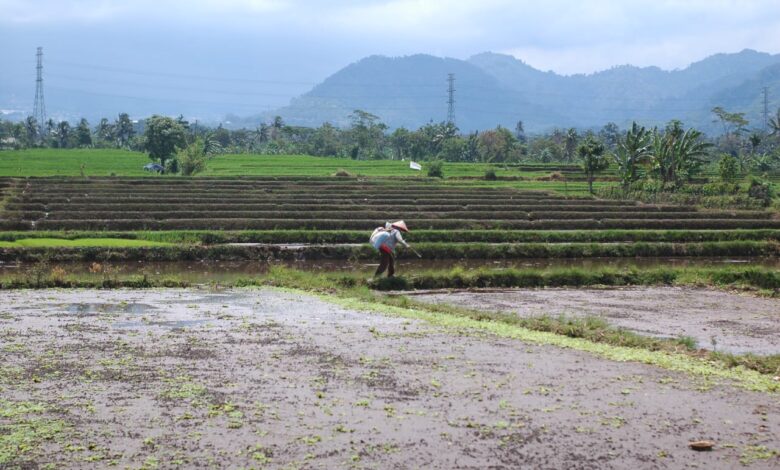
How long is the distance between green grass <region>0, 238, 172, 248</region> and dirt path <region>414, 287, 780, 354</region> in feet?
52.6

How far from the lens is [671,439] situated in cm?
842

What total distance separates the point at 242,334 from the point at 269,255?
19.5 meters

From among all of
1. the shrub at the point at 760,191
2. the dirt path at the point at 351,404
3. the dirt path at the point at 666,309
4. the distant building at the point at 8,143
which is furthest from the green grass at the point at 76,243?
the distant building at the point at 8,143

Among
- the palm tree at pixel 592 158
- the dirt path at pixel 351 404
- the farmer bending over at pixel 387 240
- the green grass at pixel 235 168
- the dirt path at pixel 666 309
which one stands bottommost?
the dirt path at pixel 666 309

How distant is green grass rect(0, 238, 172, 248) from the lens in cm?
3225

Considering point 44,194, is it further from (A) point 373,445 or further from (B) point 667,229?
(A) point 373,445

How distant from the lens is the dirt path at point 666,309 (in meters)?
15.0

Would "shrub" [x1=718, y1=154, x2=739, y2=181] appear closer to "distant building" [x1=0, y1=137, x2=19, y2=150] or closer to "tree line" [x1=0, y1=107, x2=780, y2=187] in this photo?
"tree line" [x1=0, y1=107, x2=780, y2=187]

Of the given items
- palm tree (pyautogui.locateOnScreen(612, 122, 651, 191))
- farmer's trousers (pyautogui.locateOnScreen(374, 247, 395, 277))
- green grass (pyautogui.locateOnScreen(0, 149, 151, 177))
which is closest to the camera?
farmer's trousers (pyautogui.locateOnScreen(374, 247, 395, 277))

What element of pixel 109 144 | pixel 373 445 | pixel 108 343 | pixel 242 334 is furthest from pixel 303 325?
pixel 109 144

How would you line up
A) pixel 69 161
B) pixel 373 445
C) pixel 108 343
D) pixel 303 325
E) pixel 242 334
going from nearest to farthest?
pixel 373 445
pixel 108 343
pixel 242 334
pixel 303 325
pixel 69 161

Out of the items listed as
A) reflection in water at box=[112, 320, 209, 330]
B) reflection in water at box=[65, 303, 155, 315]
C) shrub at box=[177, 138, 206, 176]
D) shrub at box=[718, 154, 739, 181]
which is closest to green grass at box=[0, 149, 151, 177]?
shrub at box=[177, 138, 206, 176]

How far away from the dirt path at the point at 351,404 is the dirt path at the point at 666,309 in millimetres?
3780

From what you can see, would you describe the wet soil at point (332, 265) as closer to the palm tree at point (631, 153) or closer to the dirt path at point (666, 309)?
the dirt path at point (666, 309)
